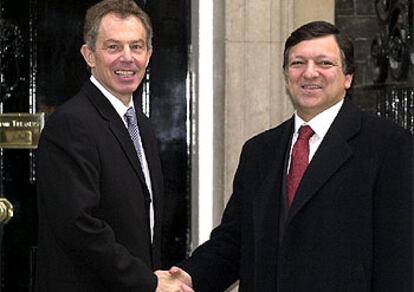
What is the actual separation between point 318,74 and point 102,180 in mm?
717

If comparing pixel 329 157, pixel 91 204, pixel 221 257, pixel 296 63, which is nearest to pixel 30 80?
pixel 221 257

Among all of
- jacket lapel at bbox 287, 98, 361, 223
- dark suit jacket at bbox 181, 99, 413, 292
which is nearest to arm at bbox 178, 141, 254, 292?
dark suit jacket at bbox 181, 99, 413, 292

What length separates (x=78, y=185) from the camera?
9.21 ft

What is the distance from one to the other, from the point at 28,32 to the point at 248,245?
5.31ft

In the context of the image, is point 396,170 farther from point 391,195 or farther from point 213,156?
point 213,156

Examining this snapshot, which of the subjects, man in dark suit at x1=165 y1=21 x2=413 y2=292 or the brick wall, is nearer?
man in dark suit at x1=165 y1=21 x2=413 y2=292

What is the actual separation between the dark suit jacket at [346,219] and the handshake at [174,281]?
342 mm

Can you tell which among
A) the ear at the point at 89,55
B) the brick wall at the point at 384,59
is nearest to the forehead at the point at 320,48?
the ear at the point at 89,55

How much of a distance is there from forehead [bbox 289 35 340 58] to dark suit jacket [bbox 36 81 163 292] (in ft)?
1.98

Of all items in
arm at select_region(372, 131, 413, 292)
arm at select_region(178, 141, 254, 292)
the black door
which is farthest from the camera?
the black door

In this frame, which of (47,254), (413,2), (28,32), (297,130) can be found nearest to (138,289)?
(47,254)

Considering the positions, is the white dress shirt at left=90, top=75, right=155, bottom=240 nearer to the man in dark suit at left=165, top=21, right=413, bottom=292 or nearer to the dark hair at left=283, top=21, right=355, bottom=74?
the man in dark suit at left=165, top=21, right=413, bottom=292

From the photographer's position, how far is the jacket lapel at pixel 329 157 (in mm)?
2809

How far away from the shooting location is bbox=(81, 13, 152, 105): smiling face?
10.0ft
